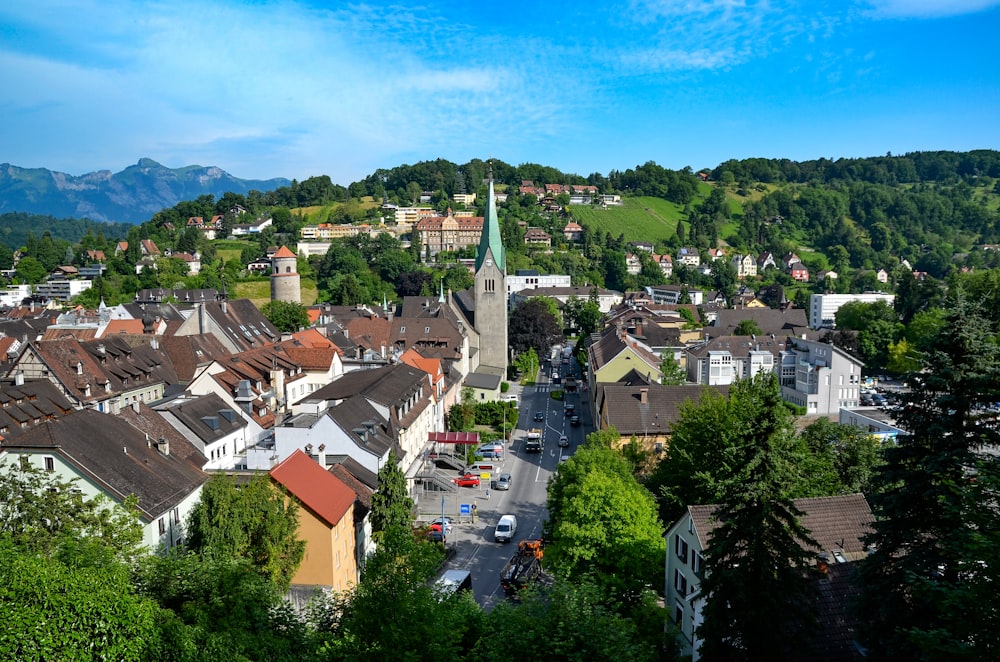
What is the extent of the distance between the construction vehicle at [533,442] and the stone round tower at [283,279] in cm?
5114

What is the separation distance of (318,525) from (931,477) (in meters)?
19.1

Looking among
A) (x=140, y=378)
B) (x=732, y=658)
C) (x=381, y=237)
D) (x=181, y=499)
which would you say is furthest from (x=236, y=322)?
(x=381, y=237)

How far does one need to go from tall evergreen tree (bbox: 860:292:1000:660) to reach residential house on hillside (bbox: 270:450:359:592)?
56.7 ft

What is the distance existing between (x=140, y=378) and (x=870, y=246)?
192m

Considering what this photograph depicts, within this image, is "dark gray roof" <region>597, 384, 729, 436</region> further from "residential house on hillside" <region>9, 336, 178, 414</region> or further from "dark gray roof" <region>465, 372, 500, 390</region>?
"residential house on hillside" <region>9, 336, 178, 414</region>

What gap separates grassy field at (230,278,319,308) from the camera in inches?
4644

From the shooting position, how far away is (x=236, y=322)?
6462 cm

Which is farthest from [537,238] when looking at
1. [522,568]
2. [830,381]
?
[522,568]

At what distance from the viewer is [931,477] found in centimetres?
1497

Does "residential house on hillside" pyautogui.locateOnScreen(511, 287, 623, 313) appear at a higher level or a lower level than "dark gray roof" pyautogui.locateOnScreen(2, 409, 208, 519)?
lower

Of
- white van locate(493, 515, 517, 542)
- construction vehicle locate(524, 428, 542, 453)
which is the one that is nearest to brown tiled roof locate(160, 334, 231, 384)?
construction vehicle locate(524, 428, 542, 453)

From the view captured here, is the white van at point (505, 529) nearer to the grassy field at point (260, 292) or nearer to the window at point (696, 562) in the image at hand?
the window at point (696, 562)

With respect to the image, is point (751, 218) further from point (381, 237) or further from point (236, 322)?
point (236, 322)

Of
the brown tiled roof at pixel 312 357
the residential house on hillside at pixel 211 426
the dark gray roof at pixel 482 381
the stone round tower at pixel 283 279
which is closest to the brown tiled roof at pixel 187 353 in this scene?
the brown tiled roof at pixel 312 357
